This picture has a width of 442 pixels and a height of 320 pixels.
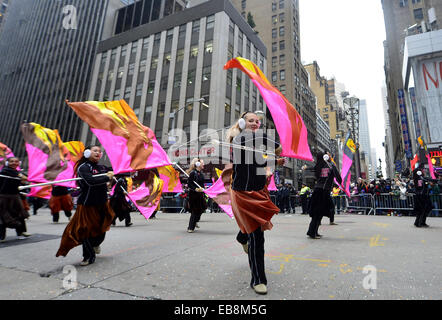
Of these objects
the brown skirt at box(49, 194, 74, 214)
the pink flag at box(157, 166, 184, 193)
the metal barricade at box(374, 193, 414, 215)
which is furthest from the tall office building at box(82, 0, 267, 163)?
the brown skirt at box(49, 194, 74, 214)

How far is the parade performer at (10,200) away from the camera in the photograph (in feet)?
20.5

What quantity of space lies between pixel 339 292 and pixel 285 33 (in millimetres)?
60995

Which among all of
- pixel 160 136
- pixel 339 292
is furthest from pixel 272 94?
pixel 160 136

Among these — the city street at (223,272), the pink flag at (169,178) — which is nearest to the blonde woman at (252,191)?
the city street at (223,272)

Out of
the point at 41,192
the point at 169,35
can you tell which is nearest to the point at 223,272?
the point at 41,192

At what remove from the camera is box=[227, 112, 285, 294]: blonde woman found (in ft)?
9.52

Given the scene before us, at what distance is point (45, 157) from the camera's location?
7348 millimetres

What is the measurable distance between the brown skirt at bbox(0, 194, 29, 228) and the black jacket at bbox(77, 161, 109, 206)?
3.54 metres

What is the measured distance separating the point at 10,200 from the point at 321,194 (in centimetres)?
769

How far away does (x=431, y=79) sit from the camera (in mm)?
29766

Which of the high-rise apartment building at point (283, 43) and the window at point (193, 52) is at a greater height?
the high-rise apartment building at point (283, 43)

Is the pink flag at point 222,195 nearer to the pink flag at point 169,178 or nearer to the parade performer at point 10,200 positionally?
the pink flag at point 169,178

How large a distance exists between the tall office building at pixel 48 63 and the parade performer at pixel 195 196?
50.5 m
